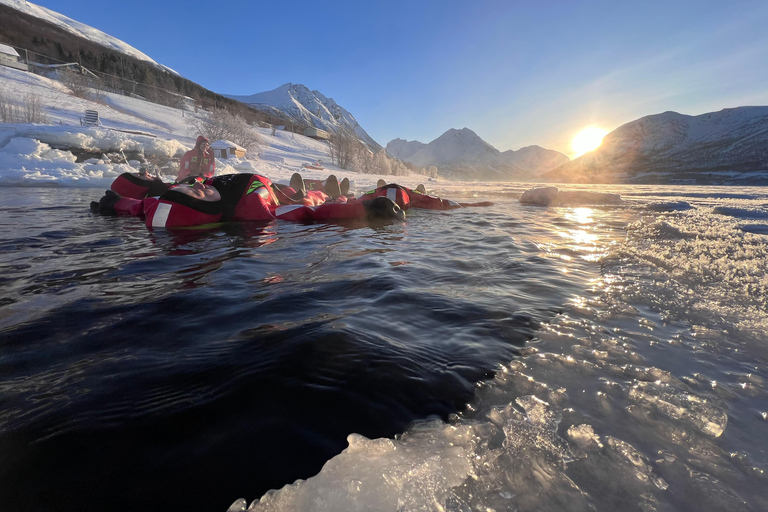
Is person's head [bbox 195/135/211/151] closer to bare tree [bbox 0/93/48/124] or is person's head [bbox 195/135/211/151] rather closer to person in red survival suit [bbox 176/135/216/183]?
person in red survival suit [bbox 176/135/216/183]

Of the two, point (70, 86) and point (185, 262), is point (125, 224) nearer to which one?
point (185, 262)

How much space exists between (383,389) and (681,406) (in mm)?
1126

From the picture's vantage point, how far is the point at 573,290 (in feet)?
8.50

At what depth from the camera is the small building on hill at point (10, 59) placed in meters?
30.9

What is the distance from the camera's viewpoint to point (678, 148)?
89.5 meters

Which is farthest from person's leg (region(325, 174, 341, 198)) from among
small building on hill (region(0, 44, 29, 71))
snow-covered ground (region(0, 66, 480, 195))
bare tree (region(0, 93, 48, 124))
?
small building on hill (region(0, 44, 29, 71))

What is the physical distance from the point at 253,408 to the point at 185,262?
105 inches

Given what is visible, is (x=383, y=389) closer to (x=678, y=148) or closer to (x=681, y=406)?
(x=681, y=406)

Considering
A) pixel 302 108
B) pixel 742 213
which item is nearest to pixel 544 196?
pixel 742 213

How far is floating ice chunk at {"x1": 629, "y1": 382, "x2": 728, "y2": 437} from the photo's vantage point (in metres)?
1.16

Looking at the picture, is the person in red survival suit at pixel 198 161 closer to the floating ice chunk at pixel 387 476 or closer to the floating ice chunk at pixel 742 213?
the floating ice chunk at pixel 387 476

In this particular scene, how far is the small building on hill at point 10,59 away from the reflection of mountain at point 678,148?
83004 mm

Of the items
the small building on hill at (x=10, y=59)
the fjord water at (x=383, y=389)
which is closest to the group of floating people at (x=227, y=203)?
the fjord water at (x=383, y=389)

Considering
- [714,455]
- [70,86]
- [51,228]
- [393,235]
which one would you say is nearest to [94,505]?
[714,455]
